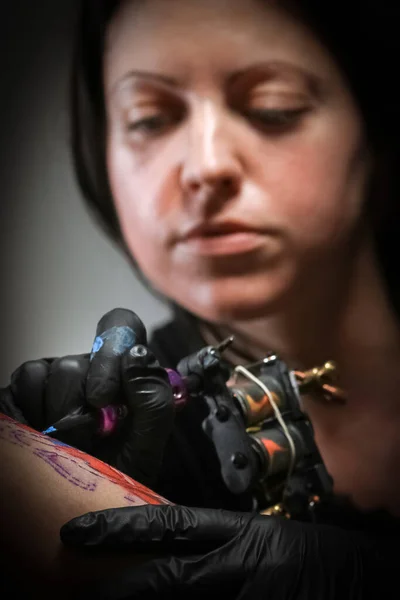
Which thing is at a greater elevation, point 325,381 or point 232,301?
point 232,301

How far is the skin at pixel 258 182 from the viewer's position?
93 cm

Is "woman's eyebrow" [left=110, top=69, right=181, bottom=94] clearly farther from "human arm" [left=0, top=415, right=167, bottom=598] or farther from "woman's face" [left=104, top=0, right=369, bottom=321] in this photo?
"human arm" [left=0, top=415, right=167, bottom=598]

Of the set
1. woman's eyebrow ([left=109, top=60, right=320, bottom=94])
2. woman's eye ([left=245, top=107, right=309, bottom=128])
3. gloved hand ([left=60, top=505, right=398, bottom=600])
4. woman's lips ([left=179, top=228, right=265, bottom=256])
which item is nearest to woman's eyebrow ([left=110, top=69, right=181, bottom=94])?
woman's eyebrow ([left=109, top=60, right=320, bottom=94])

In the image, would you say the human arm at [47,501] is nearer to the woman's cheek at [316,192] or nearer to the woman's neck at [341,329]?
the woman's neck at [341,329]

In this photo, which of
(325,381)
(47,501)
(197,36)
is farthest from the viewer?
(325,381)

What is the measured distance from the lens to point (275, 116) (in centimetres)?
96

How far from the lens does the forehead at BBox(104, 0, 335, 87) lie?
0.92 metres

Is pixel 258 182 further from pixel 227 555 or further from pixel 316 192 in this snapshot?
pixel 227 555

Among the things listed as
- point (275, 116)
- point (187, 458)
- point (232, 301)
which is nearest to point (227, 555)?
point (187, 458)

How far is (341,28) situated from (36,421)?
780 millimetres

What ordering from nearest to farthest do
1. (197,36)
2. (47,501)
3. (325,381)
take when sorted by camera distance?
(47,501)
(197,36)
(325,381)

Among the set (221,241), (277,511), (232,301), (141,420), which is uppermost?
(221,241)

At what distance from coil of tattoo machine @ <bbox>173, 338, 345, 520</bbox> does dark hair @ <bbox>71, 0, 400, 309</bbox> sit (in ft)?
0.88

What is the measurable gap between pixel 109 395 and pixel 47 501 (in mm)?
153
